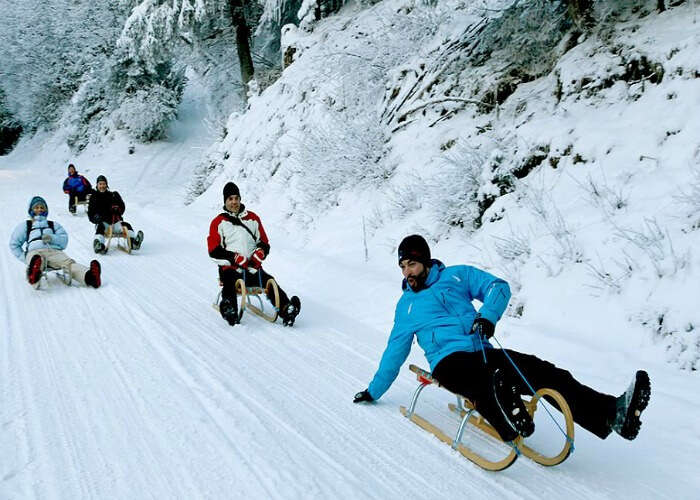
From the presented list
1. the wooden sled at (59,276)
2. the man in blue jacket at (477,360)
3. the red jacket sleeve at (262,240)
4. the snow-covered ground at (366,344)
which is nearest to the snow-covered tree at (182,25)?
the snow-covered ground at (366,344)

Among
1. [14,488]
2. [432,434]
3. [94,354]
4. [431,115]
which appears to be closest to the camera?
[14,488]

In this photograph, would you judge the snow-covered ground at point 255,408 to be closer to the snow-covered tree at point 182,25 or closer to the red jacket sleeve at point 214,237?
the red jacket sleeve at point 214,237

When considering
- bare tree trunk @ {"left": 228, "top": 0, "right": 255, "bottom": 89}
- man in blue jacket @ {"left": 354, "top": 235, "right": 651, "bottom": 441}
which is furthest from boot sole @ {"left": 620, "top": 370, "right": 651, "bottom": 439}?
bare tree trunk @ {"left": 228, "top": 0, "right": 255, "bottom": 89}

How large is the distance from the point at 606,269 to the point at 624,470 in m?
2.22

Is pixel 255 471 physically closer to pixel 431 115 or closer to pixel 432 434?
pixel 432 434

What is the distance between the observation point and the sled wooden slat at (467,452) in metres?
2.79

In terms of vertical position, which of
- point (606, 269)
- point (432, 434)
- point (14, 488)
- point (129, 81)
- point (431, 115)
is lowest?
point (14, 488)

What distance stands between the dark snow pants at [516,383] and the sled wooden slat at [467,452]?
0.73ft

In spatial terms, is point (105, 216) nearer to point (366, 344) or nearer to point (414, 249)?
point (366, 344)

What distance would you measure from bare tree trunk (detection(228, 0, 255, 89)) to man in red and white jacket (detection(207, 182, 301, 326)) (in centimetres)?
1290

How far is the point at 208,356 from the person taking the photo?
15.3ft

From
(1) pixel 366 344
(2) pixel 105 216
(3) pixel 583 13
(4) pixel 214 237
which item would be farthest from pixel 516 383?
(2) pixel 105 216

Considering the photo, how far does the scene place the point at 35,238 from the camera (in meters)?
7.32

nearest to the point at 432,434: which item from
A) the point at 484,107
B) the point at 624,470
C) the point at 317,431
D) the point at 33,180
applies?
the point at 317,431
